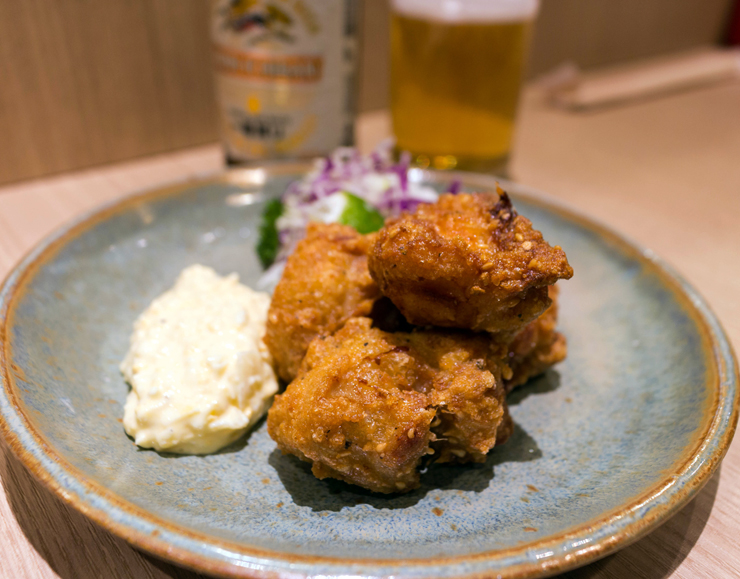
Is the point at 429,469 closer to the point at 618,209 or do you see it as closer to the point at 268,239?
the point at 268,239

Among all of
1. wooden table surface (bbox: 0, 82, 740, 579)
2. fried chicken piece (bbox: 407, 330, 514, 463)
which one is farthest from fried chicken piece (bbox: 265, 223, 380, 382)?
wooden table surface (bbox: 0, 82, 740, 579)

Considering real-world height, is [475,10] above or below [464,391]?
above

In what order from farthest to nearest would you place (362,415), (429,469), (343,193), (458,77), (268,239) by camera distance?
1. (458,77)
2. (343,193)
3. (268,239)
4. (429,469)
5. (362,415)

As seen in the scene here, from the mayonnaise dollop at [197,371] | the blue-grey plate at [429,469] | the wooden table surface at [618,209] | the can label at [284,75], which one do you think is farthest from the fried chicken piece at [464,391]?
the can label at [284,75]

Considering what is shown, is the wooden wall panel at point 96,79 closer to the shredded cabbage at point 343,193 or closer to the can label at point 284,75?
the can label at point 284,75

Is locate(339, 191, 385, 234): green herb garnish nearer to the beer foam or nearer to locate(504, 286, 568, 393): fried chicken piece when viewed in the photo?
locate(504, 286, 568, 393): fried chicken piece

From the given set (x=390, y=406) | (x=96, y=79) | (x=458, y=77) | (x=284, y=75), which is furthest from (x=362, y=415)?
(x=96, y=79)
